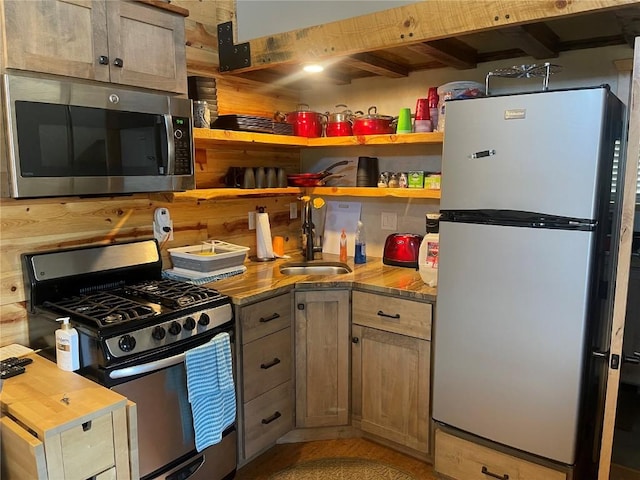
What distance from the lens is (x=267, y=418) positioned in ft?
7.85

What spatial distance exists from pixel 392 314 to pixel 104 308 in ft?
4.29

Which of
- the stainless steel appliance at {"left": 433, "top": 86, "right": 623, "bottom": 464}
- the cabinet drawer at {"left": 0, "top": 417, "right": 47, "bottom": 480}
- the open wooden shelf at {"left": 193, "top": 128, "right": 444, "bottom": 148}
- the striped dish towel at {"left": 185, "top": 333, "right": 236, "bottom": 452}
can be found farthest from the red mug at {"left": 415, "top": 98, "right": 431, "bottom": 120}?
the cabinet drawer at {"left": 0, "top": 417, "right": 47, "bottom": 480}

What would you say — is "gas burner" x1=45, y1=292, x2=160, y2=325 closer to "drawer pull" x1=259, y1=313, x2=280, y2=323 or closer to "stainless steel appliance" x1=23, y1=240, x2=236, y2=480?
"stainless steel appliance" x1=23, y1=240, x2=236, y2=480

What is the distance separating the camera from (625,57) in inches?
89.4

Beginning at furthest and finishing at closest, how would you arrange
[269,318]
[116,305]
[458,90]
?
1. [458,90]
2. [269,318]
3. [116,305]

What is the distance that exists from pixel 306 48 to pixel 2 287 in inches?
68.8

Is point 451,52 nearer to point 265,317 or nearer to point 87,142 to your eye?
point 265,317

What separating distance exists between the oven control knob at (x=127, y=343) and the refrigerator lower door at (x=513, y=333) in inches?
50.9

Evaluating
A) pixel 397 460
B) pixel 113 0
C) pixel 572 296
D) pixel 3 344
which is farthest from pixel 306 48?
pixel 397 460

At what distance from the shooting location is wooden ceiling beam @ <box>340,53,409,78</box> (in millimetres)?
2497

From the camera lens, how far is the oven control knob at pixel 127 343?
68.0 inches

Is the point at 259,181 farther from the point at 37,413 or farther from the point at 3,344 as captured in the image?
the point at 37,413

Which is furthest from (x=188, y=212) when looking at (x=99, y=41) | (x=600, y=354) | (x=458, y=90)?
(x=600, y=354)

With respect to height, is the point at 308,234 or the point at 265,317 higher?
the point at 308,234
